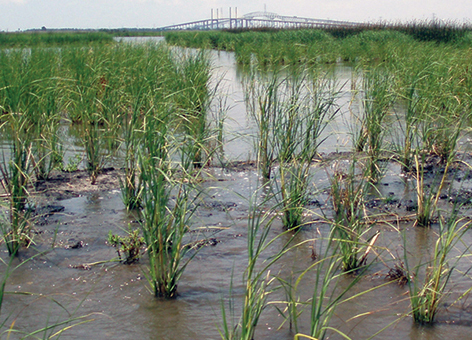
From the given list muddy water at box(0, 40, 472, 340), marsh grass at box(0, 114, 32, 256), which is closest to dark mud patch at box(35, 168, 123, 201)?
muddy water at box(0, 40, 472, 340)

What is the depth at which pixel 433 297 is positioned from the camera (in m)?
2.38

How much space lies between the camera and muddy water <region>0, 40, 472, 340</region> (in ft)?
8.02

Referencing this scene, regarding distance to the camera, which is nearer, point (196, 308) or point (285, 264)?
point (196, 308)

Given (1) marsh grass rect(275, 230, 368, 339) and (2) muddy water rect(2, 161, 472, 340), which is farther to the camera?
(2) muddy water rect(2, 161, 472, 340)

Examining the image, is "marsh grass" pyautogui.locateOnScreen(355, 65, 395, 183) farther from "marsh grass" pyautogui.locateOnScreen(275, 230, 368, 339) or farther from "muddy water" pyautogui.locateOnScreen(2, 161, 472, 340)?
"marsh grass" pyautogui.locateOnScreen(275, 230, 368, 339)

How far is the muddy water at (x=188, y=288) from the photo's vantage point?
2.45 meters

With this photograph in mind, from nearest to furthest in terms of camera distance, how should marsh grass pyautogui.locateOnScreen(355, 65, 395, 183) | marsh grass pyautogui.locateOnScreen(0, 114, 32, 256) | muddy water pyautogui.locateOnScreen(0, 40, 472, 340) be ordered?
muddy water pyautogui.locateOnScreen(0, 40, 472, 340), marsh grass pyautogui.locateOnScreen(0, 114, 32, 256), marsh grass pyautogui.locateOnScreen(355, 65, 395, 183)

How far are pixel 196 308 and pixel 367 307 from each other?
37.4 inches

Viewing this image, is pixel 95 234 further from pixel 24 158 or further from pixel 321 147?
pixel 321 147

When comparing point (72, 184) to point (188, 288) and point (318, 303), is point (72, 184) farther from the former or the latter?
point (318, 303)

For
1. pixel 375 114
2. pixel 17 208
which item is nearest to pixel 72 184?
pixel 17 208

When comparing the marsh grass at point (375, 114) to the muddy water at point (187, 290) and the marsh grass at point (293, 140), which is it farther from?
the muddy water at point (187, 290)

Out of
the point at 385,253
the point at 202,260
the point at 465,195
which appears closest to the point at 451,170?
the point at 465,195

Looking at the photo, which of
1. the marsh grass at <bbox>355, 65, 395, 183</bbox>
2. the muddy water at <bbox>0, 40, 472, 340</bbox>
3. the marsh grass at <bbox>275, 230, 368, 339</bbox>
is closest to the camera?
the marsh grass at <bbox>275, 230, 368, 339</bbox>
